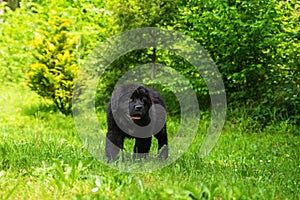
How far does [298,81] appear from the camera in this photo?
986 cm

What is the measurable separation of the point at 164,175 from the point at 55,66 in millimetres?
7523

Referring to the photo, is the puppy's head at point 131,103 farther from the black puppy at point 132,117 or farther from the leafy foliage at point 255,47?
the leafy foliage at point 255,47

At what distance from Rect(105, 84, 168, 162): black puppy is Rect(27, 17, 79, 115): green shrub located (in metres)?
5.90

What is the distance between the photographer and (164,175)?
14.2 ft

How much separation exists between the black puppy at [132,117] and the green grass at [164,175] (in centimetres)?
41

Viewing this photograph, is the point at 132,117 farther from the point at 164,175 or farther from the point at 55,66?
the point at 55,66

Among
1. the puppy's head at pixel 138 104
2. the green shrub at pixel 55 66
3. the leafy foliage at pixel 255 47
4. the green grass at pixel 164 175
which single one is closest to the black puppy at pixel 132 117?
the puppy's head at pixel 138 104

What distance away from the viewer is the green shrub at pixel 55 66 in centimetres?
1123

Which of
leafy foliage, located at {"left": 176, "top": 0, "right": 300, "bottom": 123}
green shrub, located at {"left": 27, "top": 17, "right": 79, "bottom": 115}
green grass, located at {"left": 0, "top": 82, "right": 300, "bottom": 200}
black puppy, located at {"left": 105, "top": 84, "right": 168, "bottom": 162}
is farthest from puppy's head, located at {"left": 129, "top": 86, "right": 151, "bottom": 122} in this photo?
green shrub, located at {"left": 27, "top": 17, "right": 79, "bottom": 115}

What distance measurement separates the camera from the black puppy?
5180mm

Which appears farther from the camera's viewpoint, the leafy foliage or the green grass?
the leafy foliage

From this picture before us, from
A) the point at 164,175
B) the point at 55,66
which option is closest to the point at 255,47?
the point at 55,66

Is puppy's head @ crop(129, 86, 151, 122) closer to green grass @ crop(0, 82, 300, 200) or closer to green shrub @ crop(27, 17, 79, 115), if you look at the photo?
green grass @ crop(0, 82, 300, 200)

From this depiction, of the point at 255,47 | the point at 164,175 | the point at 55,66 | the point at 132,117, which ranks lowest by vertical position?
the point at 164,175
